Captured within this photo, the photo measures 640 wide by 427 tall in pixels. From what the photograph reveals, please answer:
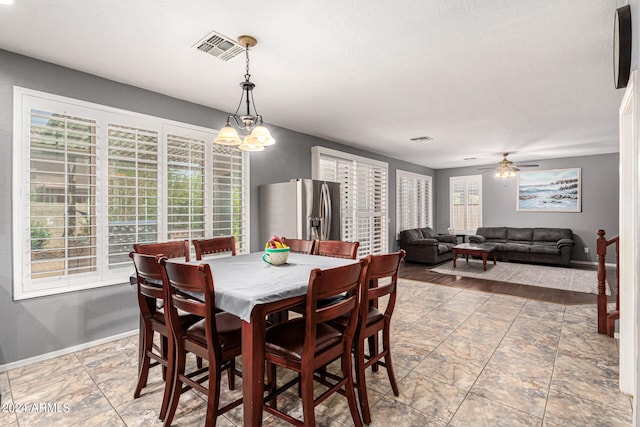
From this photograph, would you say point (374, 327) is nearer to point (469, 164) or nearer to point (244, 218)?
point (244, 218)

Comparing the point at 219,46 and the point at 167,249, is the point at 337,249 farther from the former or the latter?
the point at 219,46

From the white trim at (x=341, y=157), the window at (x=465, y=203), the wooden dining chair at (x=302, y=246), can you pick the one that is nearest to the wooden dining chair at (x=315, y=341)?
the wooden dining chair at (x=302, y=246)

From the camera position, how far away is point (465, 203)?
9.13 metres

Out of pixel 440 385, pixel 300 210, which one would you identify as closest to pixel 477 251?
pixel 300 210

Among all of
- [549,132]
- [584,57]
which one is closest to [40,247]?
[584,57]

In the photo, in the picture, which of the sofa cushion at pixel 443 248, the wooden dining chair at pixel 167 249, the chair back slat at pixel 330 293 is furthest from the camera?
the sofa cushion at pixel 443 248

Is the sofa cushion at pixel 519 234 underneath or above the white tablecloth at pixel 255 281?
underneath

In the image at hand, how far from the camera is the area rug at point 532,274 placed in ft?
17.0

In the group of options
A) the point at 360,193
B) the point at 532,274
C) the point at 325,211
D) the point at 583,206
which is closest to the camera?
the point at 325,211

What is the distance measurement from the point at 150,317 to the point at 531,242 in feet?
27.6

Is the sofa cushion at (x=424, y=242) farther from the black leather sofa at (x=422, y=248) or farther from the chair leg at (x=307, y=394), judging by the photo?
the chair leg at (x=307, y=394)

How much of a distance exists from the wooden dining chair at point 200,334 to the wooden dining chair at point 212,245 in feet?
3.68

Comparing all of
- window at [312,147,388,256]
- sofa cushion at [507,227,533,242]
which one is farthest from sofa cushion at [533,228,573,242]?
window at [312,147,388,256]

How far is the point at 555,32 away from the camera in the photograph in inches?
90.4
